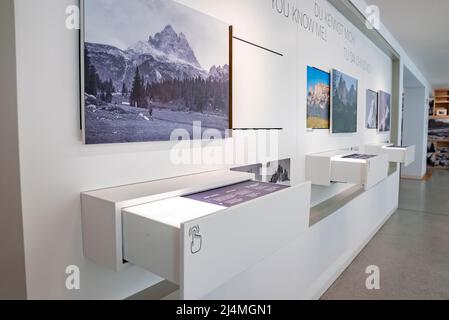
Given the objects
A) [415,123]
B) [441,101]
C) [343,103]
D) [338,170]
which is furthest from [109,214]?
[441,101]

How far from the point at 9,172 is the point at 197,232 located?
2.39 ft

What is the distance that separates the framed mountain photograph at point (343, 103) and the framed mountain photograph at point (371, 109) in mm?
682

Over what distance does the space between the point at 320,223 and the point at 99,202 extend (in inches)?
80.3

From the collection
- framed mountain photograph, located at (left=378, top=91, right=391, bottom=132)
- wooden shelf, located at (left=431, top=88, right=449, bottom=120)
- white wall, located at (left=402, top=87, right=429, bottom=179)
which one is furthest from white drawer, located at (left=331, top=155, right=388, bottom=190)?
wooden shelf, located at (left=431, top=88, right=449, bottom=120)

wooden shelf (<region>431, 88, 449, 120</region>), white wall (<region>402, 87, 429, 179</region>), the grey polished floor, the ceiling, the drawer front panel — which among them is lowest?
the grey polished floor

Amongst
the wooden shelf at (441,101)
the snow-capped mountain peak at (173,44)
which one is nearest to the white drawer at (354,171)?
the snow-capped mountain peak at (173,44)

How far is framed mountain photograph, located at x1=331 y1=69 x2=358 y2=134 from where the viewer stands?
3738mm

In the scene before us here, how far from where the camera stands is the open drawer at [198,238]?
114 cm

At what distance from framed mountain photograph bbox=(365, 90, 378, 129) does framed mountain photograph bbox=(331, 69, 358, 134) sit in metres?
0.68

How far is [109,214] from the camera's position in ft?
4.31

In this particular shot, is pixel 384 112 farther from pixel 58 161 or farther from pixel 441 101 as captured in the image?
pixel 441 101

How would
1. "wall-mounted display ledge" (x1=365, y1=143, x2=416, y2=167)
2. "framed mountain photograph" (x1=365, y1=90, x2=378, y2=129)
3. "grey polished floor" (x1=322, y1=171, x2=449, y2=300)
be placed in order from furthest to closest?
1. "framed mountain photograph" (x1=365, y1=90, x2=378, y2=129)
2. "wall-mounted display ledge" (x1=365, y1=143, x2=416, y2=167)
3. "grey polished floor" (x1=322, y1=171, x2=449, y2=300)

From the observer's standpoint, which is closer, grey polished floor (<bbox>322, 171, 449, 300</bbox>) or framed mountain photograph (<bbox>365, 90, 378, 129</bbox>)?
grey polished floor (<bbox>322, 171, 449, 300</bbox>)

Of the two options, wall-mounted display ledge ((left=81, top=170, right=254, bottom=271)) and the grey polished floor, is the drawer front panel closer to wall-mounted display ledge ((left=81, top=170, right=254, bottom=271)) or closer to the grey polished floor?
wall-mounted display ledge ((left=81, top=170, right=254, bottom=271))
